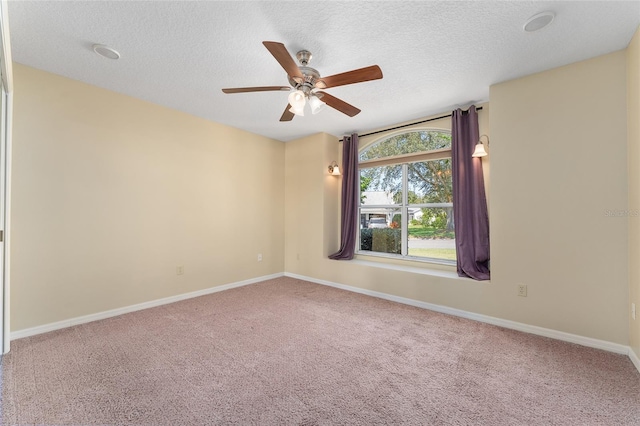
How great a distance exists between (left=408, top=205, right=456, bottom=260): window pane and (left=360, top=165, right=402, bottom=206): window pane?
1.29 feet

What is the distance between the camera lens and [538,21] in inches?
76.6

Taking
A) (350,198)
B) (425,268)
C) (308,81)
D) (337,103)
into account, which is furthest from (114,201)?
(425,268)

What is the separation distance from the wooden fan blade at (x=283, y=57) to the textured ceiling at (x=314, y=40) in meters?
0.31

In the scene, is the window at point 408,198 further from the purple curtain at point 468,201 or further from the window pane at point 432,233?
the purple curtain at point 468,201

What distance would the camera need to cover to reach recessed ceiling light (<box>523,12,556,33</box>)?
188 cm

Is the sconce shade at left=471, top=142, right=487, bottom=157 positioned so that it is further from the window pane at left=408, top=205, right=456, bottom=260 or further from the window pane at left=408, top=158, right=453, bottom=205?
the window pane at left=408, top=205, right=456, bottom=260

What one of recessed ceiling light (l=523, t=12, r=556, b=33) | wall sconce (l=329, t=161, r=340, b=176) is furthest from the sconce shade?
wall sconce (l=329, t=161, r=340, b=176)

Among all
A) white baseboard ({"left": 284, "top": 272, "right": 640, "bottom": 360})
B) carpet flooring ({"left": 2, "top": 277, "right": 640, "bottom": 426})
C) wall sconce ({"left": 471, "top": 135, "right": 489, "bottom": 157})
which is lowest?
carpet flooring ({"left": 2, "top": 277, "right": 640, "bottom": 426})

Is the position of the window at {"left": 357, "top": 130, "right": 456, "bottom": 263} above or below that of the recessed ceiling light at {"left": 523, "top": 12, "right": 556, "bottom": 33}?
below

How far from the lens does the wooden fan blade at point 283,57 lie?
1.69m

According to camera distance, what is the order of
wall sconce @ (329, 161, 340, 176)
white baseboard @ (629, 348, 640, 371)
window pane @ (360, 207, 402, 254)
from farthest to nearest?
wall sconce @ (329, 161, 340, 176), window pane @ (360, 207, 402, 254), white baseboard @ (629, 348, 640, 371)

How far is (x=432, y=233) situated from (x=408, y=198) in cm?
63

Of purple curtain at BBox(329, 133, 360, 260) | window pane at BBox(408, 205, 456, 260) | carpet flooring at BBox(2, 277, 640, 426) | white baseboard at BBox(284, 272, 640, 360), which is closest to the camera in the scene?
carpet flooring at BBox(2, 277, 640, 426)

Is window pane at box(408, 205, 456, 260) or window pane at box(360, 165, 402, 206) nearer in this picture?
window pane at box(408, 205, 456, 260)
